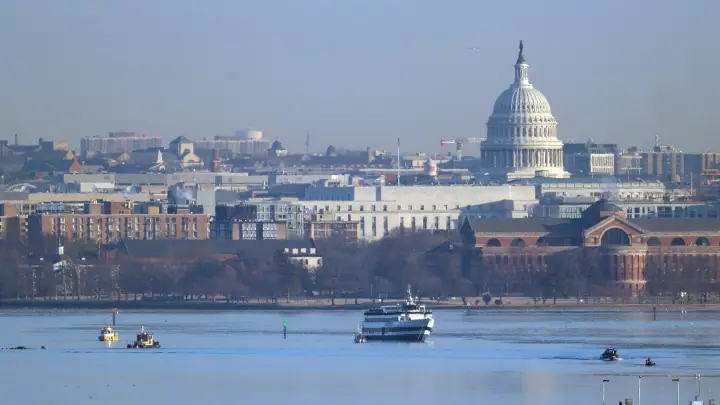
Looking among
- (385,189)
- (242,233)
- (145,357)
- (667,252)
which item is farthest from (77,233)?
(145,357)

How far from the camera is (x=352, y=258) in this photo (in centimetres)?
15875

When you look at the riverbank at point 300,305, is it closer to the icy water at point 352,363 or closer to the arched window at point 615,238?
the icy water at point 352,363

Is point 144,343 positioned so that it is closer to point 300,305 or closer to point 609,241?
point 300,305

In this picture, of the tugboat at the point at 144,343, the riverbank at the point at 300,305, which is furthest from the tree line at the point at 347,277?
the tugboat at the point at 144,343

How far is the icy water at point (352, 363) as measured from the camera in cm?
8588

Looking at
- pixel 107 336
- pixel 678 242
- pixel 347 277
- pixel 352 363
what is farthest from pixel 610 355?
pixel 678 242

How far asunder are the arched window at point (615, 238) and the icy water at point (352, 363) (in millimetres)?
29630

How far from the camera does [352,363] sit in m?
97.4

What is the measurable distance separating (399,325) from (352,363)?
14.7 metres

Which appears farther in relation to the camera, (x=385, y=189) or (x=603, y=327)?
(x=385, y=189)

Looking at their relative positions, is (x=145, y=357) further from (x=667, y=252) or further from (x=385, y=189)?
(x=385, y=189)

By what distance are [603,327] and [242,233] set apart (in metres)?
60.6

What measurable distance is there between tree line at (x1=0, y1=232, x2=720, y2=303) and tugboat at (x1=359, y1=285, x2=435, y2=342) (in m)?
29.9

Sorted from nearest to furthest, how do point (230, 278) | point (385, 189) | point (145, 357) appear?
1. point (145, 357)
2. point (230, 278)
3. point (385, 189)
